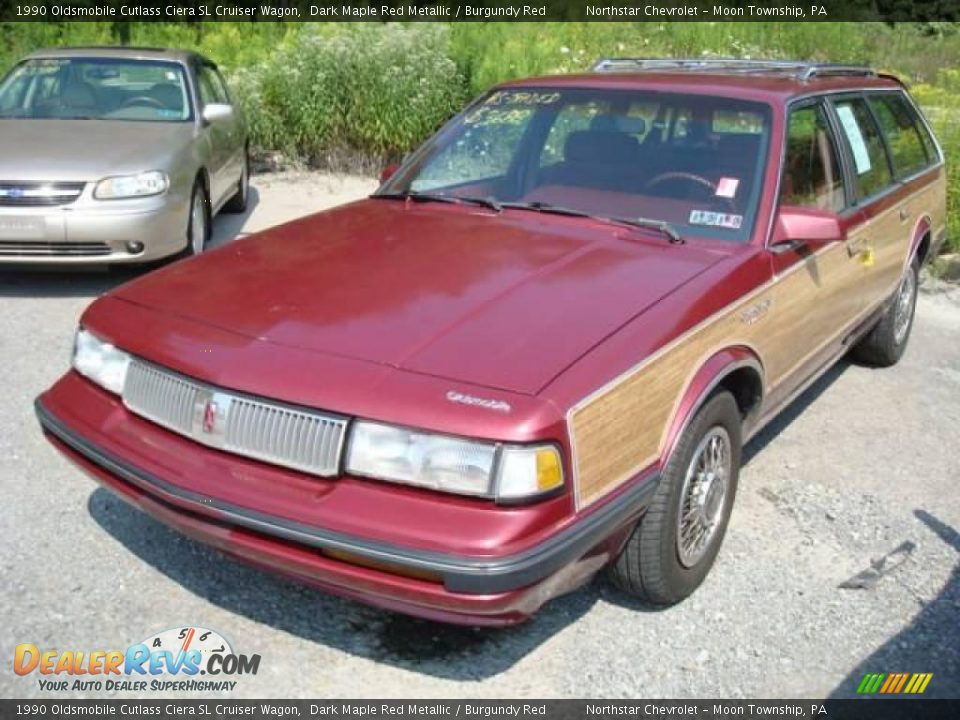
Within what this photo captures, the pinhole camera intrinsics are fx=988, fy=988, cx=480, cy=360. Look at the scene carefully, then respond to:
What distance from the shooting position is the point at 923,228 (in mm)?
5609

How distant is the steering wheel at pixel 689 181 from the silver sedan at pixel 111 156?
3.82 m

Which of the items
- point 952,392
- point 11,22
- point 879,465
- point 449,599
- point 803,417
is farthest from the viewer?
point 11,22

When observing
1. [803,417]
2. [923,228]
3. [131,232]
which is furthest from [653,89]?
[131,232]

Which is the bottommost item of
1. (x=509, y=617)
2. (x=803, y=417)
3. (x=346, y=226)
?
(x=803, y=417)

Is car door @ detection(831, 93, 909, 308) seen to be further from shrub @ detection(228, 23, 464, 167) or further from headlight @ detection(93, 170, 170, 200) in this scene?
shrub @ detection(228, 23, 464, 167)

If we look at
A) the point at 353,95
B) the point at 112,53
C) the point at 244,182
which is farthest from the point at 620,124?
the point at 353,95

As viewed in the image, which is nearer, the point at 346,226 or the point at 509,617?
the point at 509,617

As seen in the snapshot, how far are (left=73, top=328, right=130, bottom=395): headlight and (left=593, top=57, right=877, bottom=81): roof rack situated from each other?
2844 mm

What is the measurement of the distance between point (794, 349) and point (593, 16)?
45.0 feet

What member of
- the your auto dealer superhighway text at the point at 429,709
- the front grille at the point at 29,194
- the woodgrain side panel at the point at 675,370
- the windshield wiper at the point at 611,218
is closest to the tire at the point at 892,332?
the woodgrain side panel at the point at 675,370

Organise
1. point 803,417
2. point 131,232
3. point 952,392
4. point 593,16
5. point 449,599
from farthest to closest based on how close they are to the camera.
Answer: point 593,16 < point 131,232 < point 952,392 < point 803,417 < point 449,599

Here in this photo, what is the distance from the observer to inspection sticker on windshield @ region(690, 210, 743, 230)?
3633 mm

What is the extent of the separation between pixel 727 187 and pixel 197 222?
461 centimetres

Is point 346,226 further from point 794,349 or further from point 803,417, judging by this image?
point 803,417
